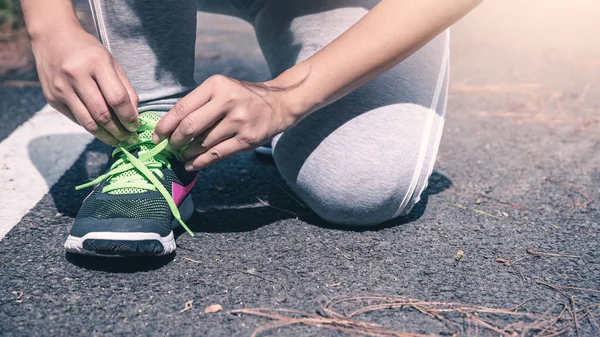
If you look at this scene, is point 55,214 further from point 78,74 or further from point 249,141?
point 249,141

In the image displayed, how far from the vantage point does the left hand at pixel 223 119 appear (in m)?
1.16

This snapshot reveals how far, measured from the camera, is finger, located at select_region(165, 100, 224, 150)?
1160mm

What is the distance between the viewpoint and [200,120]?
3.82ft

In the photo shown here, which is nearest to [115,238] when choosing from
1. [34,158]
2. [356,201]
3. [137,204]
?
[137,204]

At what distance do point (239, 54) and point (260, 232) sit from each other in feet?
6.31

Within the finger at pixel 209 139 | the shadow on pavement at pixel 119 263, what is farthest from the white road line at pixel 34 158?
the finger at pixel 209 139

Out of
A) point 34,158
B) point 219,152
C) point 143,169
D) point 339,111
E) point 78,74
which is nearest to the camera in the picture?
point 78,74

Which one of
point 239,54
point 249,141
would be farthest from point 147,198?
point 239,54

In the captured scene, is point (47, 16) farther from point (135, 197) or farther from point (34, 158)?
point (34, 158)

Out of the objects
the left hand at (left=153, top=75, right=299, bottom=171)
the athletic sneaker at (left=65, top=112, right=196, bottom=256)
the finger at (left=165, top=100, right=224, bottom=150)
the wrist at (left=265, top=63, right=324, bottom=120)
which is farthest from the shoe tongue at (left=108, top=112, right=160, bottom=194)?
the wrist at (left=265, top=63, right=324, bottom=120)

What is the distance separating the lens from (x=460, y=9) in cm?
126

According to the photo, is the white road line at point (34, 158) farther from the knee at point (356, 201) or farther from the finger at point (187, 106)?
the knee at point (356, 201)

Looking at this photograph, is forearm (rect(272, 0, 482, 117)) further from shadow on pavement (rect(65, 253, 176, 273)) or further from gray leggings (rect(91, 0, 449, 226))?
shadow on pavement (rect(65, 253, 176, 273))

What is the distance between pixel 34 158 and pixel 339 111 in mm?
1033
